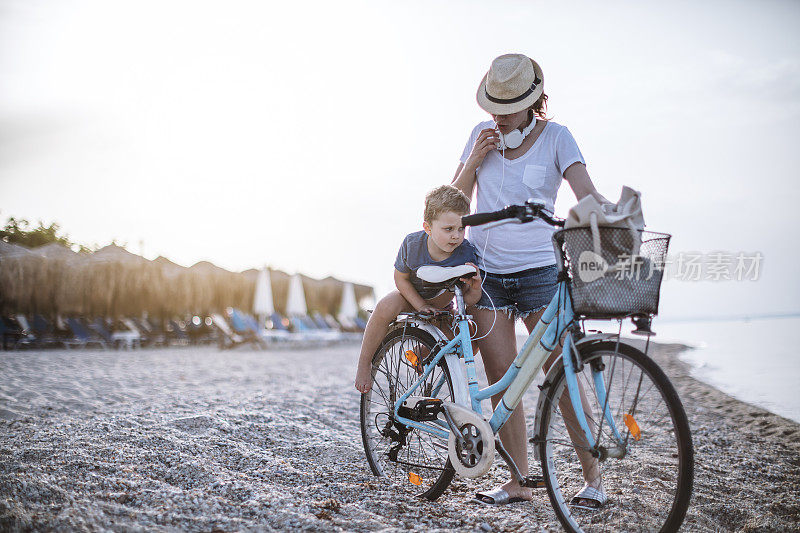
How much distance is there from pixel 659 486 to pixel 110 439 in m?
3.20

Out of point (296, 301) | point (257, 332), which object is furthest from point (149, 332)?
point (296, 301)

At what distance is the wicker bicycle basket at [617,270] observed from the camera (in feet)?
6.07

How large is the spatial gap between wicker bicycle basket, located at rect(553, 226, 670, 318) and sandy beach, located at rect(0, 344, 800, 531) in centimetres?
106

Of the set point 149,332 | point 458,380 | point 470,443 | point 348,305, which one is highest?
point 458,380

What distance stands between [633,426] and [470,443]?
74 cm

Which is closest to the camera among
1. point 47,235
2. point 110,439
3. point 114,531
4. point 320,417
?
point 114,531

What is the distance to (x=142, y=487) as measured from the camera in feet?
8.41

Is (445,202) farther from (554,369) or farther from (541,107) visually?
(554,369)

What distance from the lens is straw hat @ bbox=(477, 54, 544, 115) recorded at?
257cm

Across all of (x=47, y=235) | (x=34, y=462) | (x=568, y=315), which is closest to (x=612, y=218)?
(x=568, y=315)

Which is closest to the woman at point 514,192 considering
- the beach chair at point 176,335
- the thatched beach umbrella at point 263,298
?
the beach chair at point 176,335

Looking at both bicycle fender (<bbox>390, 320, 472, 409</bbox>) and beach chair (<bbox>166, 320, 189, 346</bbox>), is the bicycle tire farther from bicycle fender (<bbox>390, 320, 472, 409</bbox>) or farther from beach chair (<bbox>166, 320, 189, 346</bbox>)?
beach chair (<bbox>166, 320, 189, 346</bbox>)

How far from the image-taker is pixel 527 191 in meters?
2.65

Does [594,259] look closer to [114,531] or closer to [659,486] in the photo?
[659,486]
